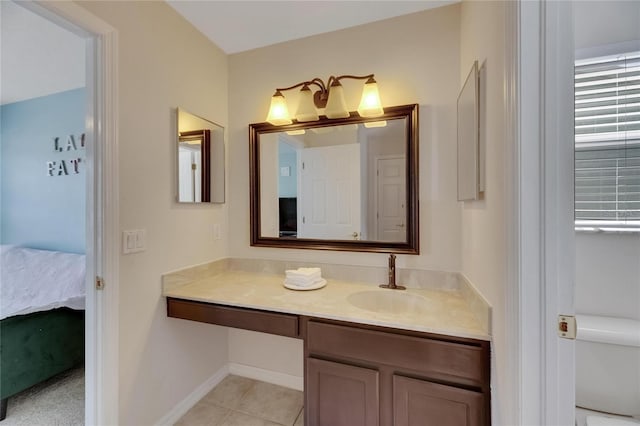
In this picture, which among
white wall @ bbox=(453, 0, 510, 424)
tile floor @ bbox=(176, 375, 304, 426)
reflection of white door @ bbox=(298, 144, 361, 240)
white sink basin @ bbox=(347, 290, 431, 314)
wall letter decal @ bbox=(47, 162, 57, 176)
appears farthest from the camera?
wall letter decal @ bbox=(47, 162, 57, 176)

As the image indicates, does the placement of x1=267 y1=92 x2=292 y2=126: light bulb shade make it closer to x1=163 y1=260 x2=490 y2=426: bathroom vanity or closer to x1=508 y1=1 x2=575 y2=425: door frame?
x1=163 y1=260 x2=490 y2=426: bathroom vanity

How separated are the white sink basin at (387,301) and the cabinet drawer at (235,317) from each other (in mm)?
373

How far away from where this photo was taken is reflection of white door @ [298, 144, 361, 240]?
1.79m

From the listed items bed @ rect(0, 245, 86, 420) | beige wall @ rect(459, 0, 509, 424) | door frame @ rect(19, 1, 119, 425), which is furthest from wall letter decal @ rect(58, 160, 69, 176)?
beige wall @ rect(459, 0, 509, 424)

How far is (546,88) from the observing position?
75 cm

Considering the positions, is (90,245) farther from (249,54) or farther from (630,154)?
(630,154)

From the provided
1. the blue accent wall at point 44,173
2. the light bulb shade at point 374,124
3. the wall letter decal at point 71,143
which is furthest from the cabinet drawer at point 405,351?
the wall letter decal at point 71,143

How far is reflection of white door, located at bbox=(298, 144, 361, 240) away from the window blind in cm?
112

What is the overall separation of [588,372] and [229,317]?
1721mm

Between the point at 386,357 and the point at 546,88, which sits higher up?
the point at 546,88

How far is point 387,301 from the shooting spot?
159 cm

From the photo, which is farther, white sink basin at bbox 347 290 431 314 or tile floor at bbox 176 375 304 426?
tile floor at bbox 176 375 304 426

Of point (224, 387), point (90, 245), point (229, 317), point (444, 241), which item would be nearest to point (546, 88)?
point (444, 241)

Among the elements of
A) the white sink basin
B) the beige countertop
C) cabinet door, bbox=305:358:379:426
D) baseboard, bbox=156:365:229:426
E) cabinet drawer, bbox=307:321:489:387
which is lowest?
baseboard, bbox=156:365:229:426
